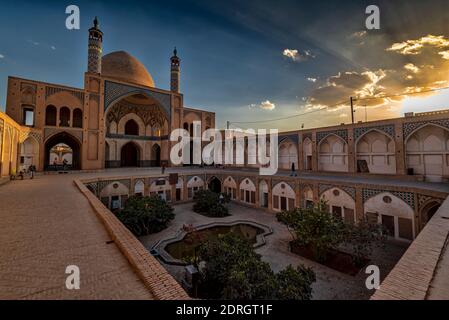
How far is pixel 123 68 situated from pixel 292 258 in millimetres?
21291

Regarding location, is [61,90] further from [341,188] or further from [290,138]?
[341,188]

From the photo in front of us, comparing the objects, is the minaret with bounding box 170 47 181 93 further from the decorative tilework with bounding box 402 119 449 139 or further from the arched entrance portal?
the decorative tilework with bounding box 402 119 449 139

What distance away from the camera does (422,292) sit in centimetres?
190

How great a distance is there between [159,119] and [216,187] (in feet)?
34.1

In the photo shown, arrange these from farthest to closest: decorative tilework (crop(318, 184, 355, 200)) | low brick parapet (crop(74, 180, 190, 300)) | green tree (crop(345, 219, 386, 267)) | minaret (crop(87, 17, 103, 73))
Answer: minaret (crop(87, 17, 103, 73))
decorative tilework (crop(318, 184, 355, 200))
green tree (crop(345, 219, 386, 267))
low brick parapet (crop(74, 180, 190, 300))

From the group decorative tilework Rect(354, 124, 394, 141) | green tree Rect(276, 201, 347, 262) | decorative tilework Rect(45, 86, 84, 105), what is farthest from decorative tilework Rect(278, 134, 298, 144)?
decorative tilework Rect(45, 86, 84, 105)

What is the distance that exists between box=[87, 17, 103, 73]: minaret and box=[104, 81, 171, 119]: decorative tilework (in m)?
1.45

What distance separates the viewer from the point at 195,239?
8.59 m

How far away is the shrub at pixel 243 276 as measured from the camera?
3.71m

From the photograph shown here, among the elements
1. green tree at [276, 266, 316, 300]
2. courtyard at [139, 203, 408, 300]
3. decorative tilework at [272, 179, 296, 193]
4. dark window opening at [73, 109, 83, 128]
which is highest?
dark window opening at [73, 109, 83, 128]

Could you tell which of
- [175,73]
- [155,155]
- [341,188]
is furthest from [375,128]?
[155,155]

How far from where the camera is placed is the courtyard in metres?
5.38

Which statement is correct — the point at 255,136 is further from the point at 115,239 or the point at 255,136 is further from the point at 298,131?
the point at 115,239

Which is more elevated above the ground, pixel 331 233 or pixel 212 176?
pixel 212 176
